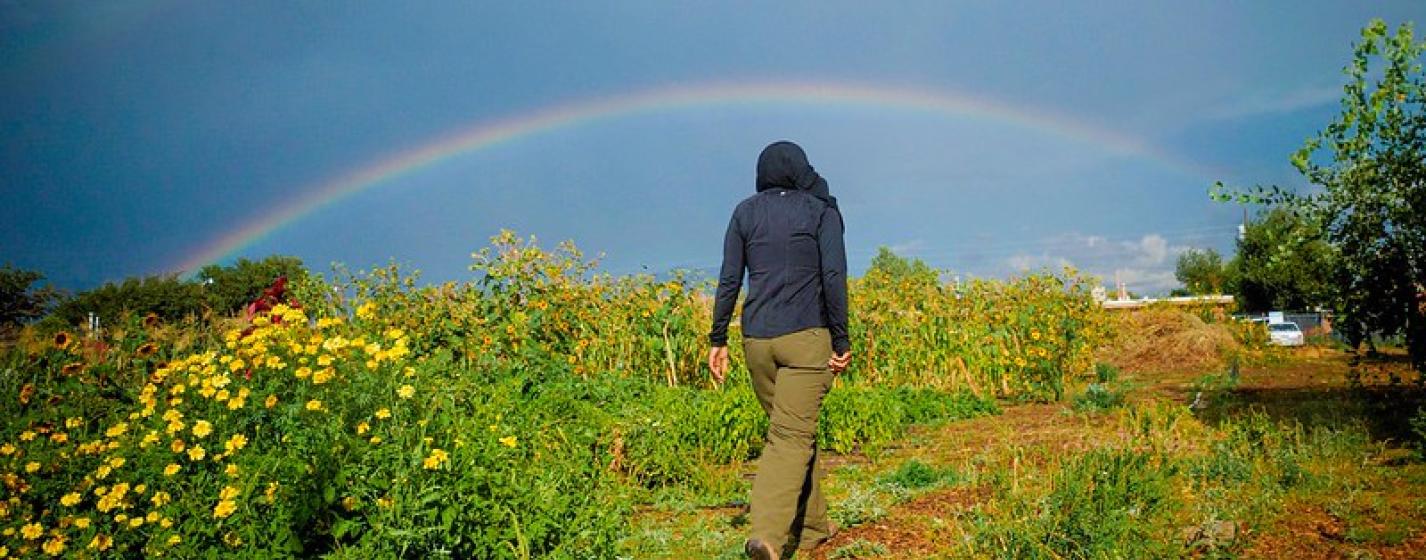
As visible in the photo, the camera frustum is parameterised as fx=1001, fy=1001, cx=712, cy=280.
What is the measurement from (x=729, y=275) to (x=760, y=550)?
4.16ft

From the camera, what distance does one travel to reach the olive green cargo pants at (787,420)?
14.8 feet

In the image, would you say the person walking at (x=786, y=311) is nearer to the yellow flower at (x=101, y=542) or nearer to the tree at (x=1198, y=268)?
the yellow flower at (x=101, y=542)

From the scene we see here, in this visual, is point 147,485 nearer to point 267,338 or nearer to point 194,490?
point 194,490

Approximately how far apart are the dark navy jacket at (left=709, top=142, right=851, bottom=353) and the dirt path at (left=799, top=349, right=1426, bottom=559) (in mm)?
1002

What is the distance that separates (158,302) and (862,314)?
4336cm

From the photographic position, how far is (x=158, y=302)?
4559 cm

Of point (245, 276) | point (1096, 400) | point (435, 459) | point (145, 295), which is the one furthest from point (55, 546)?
point (245, 276)

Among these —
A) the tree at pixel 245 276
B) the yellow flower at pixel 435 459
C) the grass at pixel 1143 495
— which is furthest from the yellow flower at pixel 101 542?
the tree at pixel 245 276

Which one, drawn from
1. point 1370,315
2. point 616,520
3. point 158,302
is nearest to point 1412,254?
point 1370,315

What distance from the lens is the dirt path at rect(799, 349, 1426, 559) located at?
4344mm

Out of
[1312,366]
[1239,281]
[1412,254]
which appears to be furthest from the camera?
[1239,281]

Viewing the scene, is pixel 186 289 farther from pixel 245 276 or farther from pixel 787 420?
pixel 787 420

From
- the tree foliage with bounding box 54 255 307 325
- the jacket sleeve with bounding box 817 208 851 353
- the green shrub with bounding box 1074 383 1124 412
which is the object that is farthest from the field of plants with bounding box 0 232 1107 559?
the tree foliage with bounding box 54 255 307 325

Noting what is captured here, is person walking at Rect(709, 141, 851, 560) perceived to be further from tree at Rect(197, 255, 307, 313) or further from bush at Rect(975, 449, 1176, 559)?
tree at Rect(197, 255, 307, 313)
